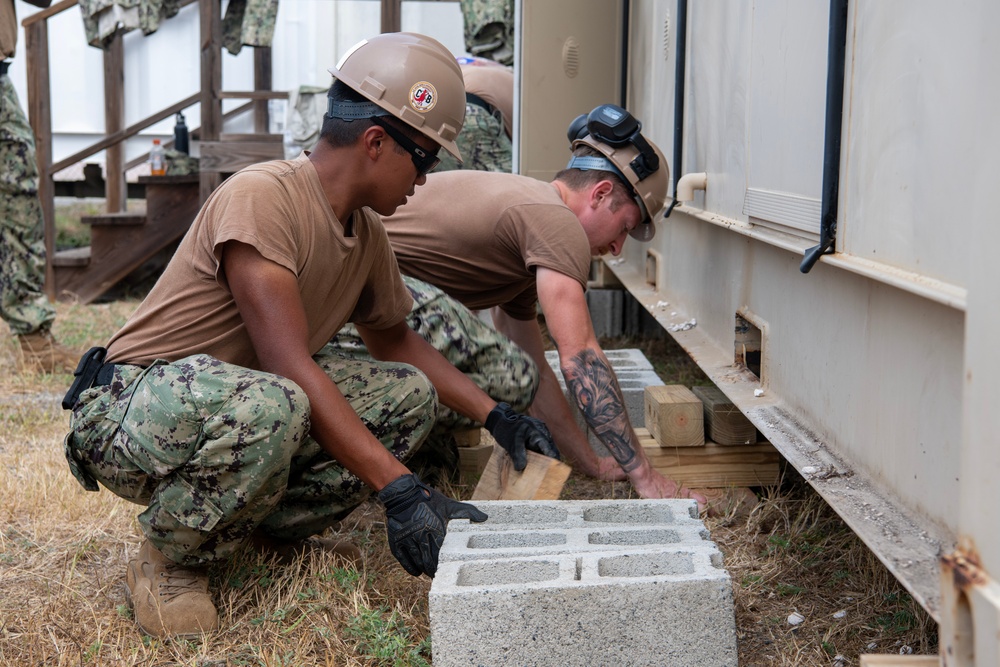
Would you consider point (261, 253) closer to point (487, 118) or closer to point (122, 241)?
point (487, 118)

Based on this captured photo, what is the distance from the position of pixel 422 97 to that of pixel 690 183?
1.42 meters

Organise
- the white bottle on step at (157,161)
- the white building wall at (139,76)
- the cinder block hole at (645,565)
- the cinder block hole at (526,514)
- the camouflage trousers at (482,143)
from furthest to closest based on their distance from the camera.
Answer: the white building wall at (139,76) → the white bottle on step at (157,161) → the camouflage trousers at (482,143) → the cinder block hole at (526,514) → the cinder block hole at (645,565)

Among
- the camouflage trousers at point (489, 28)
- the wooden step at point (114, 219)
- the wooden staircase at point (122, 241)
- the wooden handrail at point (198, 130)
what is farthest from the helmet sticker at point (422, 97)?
the wooden handrail at point (198, 130)

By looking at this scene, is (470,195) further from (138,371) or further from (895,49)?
(895,49)

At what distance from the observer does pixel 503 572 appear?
214cm

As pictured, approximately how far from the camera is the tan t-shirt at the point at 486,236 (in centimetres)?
315

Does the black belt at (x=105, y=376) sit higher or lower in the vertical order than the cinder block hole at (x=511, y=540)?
higher

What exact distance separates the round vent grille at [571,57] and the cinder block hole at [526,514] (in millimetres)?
3600

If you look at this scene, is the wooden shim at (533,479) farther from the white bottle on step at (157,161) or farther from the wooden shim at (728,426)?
the white bottle on step at (157,161)

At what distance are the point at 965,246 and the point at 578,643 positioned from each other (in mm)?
1016

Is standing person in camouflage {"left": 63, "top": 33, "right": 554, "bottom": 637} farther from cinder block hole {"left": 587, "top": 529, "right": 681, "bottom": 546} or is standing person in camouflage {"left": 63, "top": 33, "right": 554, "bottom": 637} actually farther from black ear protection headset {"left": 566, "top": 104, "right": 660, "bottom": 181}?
black ear protection headset {"left": 566, "top": 104, "right": 660, "bottom": 181}

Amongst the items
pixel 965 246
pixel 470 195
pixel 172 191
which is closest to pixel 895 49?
pixel 965 246

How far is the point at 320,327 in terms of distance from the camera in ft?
8.90

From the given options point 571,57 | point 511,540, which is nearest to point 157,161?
point 571,57
